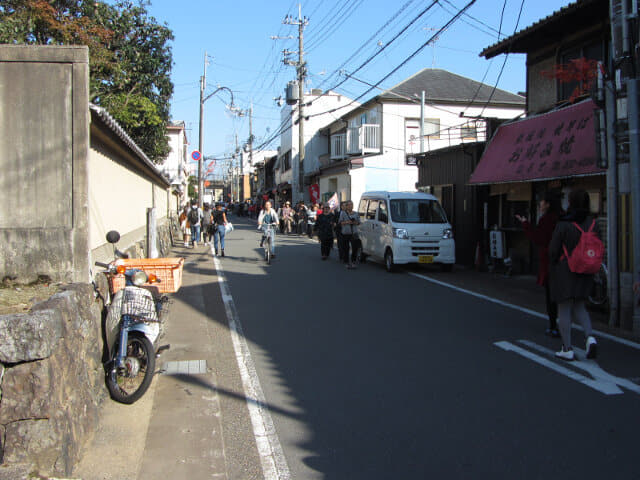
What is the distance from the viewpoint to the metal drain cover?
253 inches

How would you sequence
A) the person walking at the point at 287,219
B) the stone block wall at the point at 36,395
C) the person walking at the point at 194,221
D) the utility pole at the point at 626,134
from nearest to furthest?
1. the stone block wall at the point at 36,395
2. the utility pole at the point at 626,134
3. the person walking at the point at 194,221
4. the person walking at the point at 287,219

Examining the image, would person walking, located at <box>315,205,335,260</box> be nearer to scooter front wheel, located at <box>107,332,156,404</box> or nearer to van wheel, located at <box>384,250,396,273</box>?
van wheel, located at <box>384,250,396,273</box>

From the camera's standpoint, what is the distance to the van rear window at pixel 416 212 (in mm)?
15039

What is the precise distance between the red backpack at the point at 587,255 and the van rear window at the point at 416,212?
8.77 metres

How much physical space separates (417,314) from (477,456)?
5.13 meters

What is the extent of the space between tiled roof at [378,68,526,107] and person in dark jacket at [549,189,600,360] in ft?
76.7

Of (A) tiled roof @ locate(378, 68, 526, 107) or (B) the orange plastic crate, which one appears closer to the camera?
(B) the orange plastic crate

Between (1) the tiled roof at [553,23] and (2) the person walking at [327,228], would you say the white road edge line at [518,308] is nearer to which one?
(2) the person walking at [327,228]

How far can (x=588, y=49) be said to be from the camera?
40.7ft

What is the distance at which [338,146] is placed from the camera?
37.1 metres

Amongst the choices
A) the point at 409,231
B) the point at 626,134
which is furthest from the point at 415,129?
the point at 626,134

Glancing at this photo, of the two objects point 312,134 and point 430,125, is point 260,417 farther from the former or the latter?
point 312,134

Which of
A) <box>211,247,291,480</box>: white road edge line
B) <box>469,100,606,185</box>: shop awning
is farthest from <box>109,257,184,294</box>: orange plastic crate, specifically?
<box>469,100,606,185</box>: shop awning

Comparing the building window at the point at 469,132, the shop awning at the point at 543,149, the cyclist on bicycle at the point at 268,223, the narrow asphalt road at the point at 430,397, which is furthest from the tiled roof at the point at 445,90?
the narrow asphalt road at the point at 430,397
